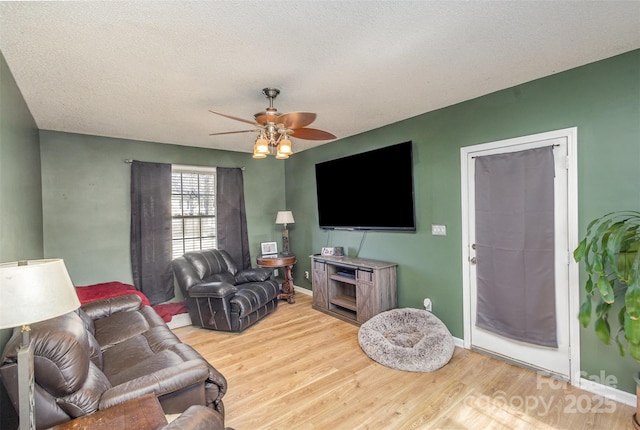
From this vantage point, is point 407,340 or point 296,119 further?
point 407,340

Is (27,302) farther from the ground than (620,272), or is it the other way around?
(27,302)

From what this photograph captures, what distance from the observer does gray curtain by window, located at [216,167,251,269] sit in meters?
4.78

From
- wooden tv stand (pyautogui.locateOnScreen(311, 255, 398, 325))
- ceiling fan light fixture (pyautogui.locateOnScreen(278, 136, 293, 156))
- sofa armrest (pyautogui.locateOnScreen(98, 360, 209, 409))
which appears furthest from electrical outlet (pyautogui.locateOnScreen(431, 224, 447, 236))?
sofa armrest (pyautogui.locateOnScreen(98, 360, 209, 409))

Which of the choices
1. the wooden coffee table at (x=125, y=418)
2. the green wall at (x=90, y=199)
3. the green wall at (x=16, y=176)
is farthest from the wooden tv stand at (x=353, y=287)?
the green wall at (x=16, y=176)

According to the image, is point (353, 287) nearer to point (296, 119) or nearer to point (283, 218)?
point (283, 218)

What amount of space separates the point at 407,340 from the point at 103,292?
342cm

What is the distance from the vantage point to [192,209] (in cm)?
459

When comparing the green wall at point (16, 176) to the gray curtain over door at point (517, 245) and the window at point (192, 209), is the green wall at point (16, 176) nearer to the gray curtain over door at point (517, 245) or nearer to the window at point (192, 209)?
the window at point (192, 209)

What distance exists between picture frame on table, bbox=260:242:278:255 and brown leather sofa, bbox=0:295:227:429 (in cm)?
270

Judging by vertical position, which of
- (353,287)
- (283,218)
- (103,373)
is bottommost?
(353,287)

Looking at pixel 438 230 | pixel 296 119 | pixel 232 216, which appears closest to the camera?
pixel 296 119

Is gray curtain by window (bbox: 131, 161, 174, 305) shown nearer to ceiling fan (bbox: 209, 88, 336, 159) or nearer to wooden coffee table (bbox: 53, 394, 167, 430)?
ceiling fan (bbox: 209, 88, 336, 159)

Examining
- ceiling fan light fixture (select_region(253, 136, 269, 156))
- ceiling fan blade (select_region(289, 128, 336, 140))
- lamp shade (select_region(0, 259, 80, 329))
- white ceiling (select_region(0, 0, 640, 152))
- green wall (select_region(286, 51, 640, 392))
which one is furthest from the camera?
ceiling fan blade (select_region(289, 128, 336, 140))

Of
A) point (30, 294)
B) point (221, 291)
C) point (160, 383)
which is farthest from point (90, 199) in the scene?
point (30, 294)
